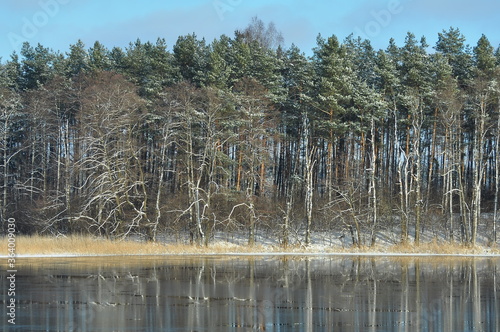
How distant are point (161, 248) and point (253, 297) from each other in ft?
84.0

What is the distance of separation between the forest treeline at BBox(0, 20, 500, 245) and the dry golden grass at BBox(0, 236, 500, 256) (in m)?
2.00

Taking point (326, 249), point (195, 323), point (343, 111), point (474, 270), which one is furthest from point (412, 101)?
point (195, 323)

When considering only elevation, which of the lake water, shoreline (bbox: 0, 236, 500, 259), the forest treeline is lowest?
shoreline (bbox: 0, 236, 500, 259)

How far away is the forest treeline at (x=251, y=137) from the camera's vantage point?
179 feet

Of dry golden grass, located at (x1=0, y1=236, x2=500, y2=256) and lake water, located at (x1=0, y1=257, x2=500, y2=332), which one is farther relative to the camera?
dry golden grass, located at (x1=0, y1=236, x2=500, y2=256)

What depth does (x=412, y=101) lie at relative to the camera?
55.7m

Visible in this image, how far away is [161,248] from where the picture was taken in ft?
159

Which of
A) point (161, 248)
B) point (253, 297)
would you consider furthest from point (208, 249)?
point (253, 297)

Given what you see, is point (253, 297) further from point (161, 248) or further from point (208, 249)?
point (208, 249)

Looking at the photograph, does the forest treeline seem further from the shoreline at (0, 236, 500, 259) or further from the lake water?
the lake water

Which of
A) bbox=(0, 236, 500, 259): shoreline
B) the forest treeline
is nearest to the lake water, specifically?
bbox=(0, 236, 500, 259): shoreline

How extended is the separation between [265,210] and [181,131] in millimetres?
9445

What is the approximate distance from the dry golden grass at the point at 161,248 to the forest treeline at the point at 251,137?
78.8 inches

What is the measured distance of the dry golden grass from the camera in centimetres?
4588
